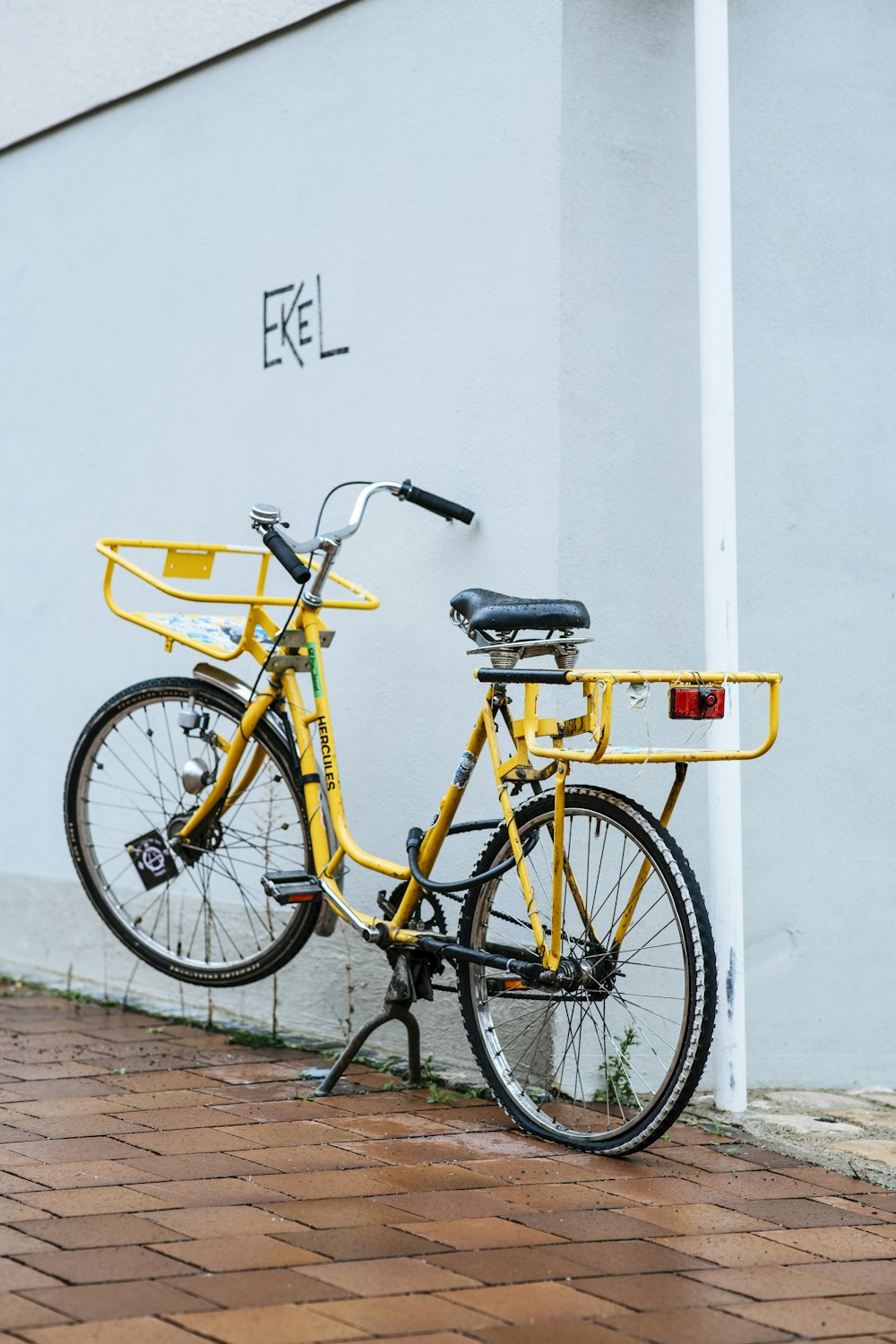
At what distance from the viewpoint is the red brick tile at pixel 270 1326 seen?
243 cm

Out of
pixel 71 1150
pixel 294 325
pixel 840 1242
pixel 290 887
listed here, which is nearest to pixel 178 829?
pixel 290 887

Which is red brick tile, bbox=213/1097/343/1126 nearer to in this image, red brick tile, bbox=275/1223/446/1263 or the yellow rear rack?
red brick tile, bbox=275/1223/446/1263

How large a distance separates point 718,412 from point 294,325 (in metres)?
1.49

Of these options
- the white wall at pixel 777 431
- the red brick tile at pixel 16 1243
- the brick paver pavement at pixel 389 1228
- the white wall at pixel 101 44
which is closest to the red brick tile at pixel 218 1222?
the brick paver pavement at pixel 389 1228

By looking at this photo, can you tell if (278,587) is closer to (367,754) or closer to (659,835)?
(367,754)

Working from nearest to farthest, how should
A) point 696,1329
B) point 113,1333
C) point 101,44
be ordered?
point 113,1333 < point 696,1329 < point 101,44

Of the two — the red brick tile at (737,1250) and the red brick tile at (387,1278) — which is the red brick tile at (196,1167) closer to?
A: the red brick tile at (387,1278)

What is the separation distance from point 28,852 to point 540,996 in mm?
2874

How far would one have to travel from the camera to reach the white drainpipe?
3.96 metres

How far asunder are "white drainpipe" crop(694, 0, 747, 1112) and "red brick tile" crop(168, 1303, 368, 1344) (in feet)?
5.42

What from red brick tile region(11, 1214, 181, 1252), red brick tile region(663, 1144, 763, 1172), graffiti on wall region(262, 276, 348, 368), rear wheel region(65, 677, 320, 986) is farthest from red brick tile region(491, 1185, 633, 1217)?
graffiti on wall region(262, 276, 348, 368)

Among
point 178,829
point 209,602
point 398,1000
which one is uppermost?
point 209,602

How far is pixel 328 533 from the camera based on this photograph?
13.8ft

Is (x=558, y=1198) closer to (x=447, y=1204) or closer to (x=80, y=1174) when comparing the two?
(x=447, y=1204)
